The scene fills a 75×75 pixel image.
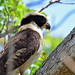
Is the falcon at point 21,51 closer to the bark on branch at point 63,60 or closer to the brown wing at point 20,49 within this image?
the brown wing at point 20,49

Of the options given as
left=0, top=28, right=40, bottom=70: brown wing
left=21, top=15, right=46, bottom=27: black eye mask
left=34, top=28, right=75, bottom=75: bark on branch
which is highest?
left=34, top=28, right=75, bottom=75: bark on branch

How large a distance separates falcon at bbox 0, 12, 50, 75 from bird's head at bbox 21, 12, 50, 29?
220 mm

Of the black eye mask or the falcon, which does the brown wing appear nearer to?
the falcon

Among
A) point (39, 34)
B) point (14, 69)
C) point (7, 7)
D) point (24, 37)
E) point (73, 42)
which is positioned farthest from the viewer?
point (7, 7)

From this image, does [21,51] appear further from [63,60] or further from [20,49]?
[63,60]

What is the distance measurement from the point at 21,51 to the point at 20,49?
5cm

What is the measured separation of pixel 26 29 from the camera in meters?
5.05

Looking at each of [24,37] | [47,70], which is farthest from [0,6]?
[47,70]

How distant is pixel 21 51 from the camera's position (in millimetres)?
4262

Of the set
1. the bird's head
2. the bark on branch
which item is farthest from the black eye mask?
the bark on branch

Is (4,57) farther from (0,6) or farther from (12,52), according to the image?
(0,6)

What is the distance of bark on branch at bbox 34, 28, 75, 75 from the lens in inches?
104

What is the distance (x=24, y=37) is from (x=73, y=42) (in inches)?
79.1

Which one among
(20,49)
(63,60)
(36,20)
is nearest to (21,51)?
(20,49)
